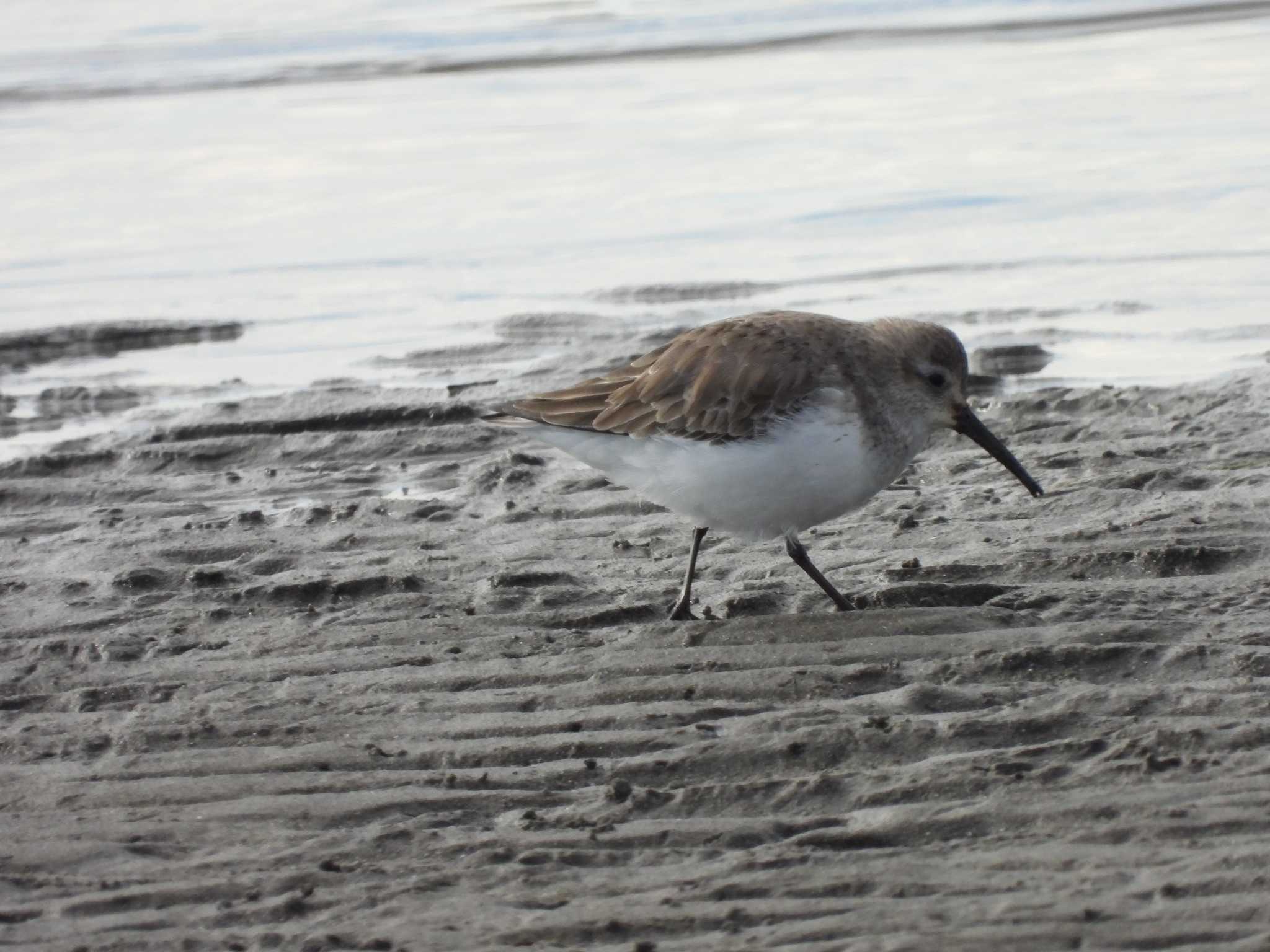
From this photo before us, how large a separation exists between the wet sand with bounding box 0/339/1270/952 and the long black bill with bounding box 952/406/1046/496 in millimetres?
235

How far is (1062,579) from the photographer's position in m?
6.45

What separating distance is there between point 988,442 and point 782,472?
110 centimetres

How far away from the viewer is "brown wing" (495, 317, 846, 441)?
650 cm

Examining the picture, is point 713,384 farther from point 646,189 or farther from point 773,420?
point 646,189

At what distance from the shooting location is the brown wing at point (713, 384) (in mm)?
6500

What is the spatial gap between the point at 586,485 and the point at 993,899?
14.1 feet

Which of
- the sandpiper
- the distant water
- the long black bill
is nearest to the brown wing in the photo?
the sandpiper

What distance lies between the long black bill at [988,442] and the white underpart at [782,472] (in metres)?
0.22

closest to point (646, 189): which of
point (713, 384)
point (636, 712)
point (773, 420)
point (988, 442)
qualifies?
point (988, 442)

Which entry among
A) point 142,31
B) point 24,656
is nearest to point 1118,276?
point 24,656

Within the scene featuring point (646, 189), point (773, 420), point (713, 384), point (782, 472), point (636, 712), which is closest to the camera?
point (636, 712)

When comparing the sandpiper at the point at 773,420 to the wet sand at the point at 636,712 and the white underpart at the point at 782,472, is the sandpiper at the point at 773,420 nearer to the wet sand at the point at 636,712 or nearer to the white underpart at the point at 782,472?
the white underpart at the point at 782,472

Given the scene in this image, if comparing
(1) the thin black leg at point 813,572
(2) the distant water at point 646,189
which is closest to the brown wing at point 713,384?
(1) the thin black leg at point 813,572

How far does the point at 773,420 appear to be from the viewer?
254 inches
